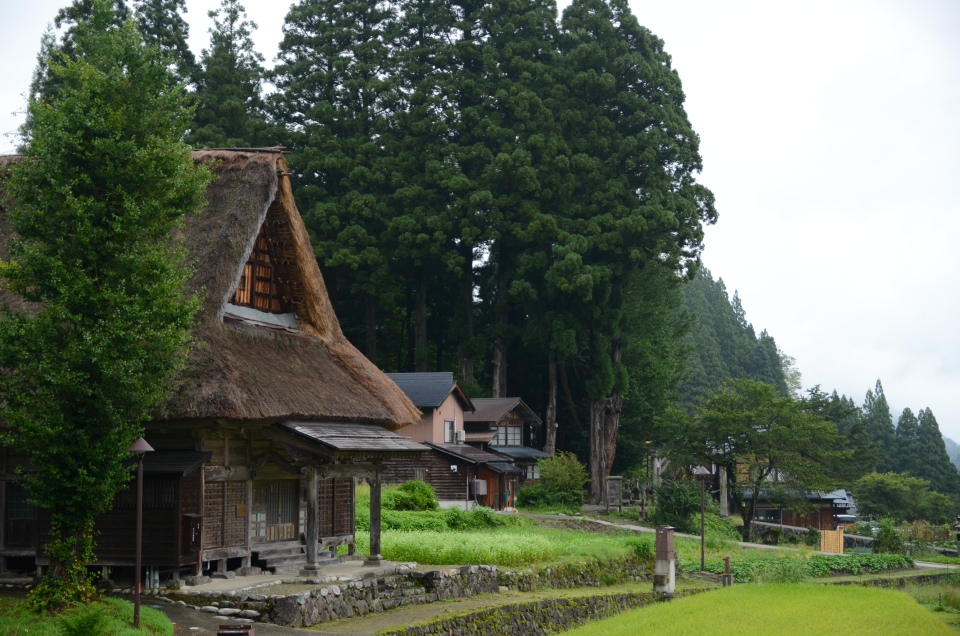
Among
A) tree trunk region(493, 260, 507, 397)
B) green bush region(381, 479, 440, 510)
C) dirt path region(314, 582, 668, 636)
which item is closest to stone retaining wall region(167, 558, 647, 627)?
dirt path region(314, 582, 668, 636)

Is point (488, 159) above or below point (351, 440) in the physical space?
above

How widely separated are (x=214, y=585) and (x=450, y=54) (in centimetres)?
3906

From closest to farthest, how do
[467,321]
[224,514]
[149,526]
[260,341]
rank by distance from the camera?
[149,526] → [224,514] → [260,341] → [467,321]

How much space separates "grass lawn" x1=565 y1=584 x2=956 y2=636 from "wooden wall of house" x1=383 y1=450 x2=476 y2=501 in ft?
67.6

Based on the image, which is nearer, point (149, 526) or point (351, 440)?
point (149, 526)

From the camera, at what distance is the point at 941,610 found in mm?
25406

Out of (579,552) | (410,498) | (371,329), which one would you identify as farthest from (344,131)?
(579,552)

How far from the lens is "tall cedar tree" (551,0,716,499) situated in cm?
4816

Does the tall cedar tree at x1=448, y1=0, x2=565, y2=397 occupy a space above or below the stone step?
above

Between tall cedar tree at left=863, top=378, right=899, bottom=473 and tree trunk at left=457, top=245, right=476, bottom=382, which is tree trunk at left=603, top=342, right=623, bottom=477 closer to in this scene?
tree trunk at left=457, top=245, right=476, bottom=382

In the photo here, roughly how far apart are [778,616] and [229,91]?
135 feet

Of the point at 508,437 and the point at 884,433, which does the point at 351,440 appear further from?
the point at 884,433

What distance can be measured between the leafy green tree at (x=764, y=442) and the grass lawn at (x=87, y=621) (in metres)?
34.9

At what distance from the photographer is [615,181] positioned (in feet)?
161
